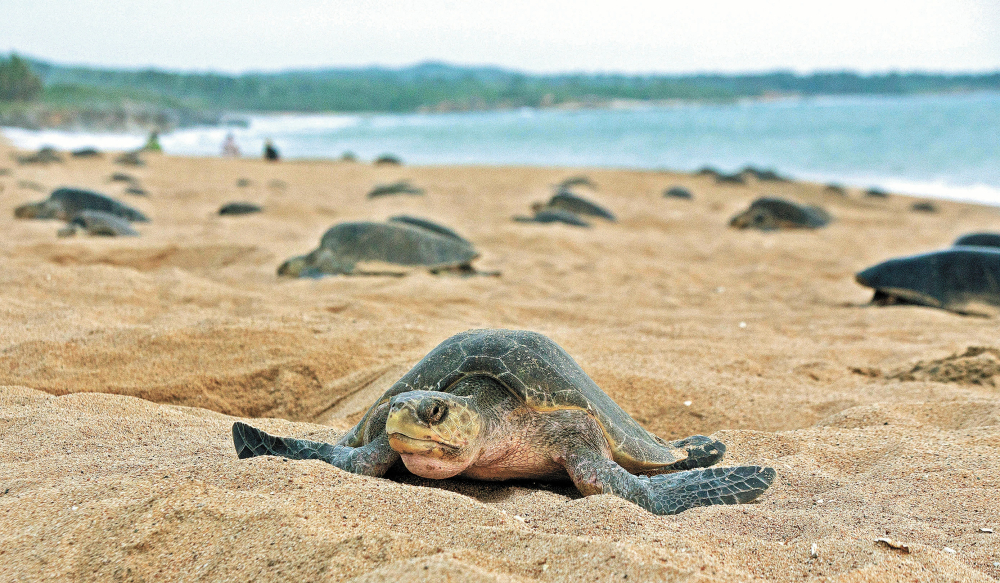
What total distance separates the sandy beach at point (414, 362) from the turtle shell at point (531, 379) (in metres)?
0.28

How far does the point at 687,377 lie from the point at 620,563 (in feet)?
7.47

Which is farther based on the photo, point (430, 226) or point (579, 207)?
point (579, 207)

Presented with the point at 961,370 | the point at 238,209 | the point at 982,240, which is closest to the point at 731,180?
the point at 982,240

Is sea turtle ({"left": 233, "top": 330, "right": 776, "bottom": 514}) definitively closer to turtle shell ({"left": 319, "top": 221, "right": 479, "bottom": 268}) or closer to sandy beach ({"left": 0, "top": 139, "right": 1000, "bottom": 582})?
sandy beach ({"left": 0, "top": 139, "right": 1000, "bottom": 582})

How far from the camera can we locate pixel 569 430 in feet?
8.02

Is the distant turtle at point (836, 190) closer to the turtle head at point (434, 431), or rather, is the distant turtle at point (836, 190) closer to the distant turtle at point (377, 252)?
the distant turtle at point (377, 252)

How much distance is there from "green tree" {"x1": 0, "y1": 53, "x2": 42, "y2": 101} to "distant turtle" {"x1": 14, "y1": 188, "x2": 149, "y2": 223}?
5881cm

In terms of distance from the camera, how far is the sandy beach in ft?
5.75

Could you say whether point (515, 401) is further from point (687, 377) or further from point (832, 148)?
point (832, 148)

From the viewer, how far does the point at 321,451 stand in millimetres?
2494

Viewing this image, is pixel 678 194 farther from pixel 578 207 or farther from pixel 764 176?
pixel 764 176

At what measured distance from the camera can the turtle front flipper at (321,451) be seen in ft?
7.64

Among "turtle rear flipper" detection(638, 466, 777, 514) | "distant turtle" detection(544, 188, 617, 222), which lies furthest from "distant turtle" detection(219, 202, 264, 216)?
"turtle rear flipper" detection(638, 466, 777, 514)

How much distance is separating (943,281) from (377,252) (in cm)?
476
